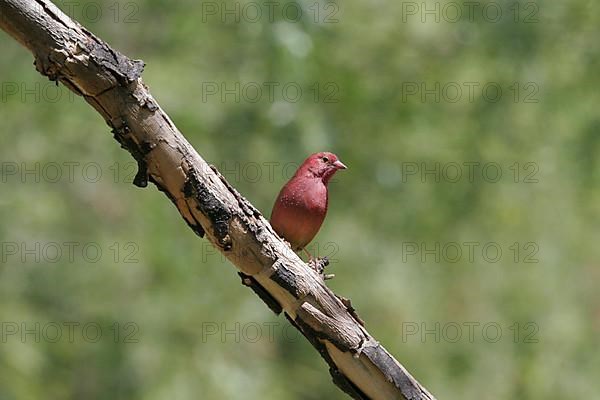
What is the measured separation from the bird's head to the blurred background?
245 centimetres

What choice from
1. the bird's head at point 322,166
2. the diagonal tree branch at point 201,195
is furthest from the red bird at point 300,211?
the diagonal tree branch at point 201,195

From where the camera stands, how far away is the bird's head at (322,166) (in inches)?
164

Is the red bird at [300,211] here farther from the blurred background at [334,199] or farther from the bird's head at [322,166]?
the blurred background at [334,199]

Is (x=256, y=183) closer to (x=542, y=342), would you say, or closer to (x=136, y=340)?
(x=136, y=340)

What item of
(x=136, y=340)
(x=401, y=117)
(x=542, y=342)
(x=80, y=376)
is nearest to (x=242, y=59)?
(x=401, y=117)

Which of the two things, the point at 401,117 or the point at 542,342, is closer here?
the point at 401,117

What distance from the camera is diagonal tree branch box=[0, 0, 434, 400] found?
2.90 m

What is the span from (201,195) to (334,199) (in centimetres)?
524

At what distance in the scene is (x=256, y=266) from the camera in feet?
10.7

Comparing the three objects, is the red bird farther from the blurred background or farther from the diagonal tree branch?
the blurred background

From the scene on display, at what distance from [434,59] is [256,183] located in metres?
A: 1.97

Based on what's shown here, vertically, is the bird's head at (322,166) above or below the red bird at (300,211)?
above

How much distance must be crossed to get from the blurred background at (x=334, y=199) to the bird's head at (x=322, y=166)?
245 cm

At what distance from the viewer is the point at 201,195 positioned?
10.2 ft
